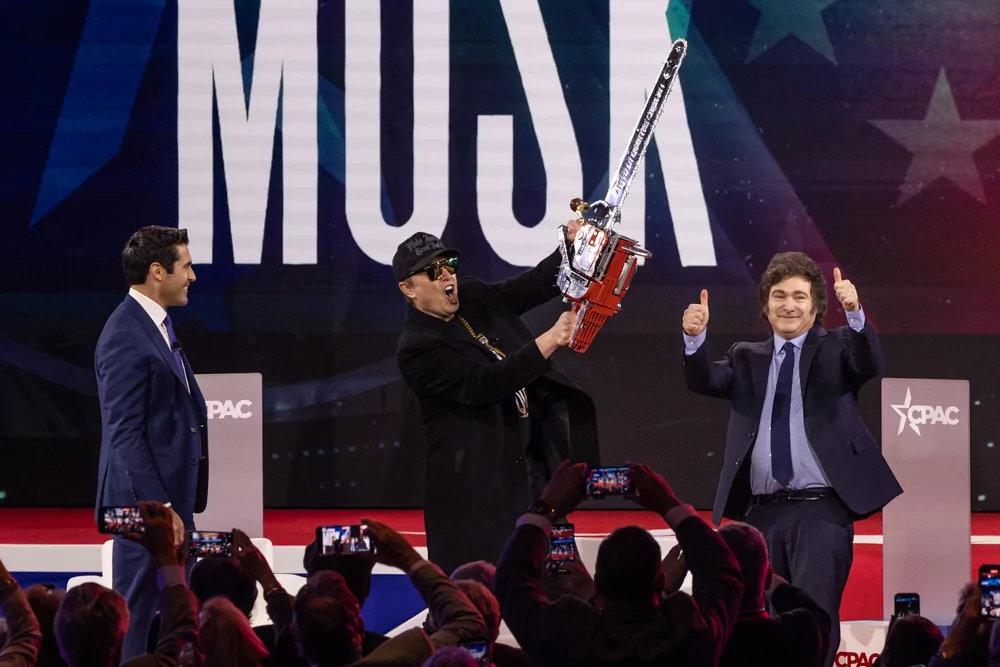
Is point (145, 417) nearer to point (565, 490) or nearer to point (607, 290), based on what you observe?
point (607, 290)

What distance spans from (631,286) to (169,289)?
354cm

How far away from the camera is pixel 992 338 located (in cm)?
761

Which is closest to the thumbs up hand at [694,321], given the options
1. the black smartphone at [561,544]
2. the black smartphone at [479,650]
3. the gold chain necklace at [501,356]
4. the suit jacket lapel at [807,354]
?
the suit jacket lapel at [807,354]

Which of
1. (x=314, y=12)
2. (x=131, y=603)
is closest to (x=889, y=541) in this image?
(x=131, y=603)

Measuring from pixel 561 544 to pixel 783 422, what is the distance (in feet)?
5.59

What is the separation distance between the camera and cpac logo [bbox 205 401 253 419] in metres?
5.98

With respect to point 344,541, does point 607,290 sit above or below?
above

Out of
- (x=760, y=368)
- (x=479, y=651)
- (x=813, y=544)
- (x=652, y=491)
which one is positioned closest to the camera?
(x=479, y=651)

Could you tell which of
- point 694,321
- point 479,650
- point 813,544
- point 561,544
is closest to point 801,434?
point 813,544

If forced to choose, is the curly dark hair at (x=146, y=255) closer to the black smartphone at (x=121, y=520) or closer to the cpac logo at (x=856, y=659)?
the black smartphone at (x=121, y=520)

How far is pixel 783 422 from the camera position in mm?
4668

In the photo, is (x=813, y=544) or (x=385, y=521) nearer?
(x=813, y=544)

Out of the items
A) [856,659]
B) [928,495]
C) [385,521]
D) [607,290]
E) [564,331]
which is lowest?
[856,659]

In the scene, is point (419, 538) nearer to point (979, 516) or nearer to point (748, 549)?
point (979, 516)
